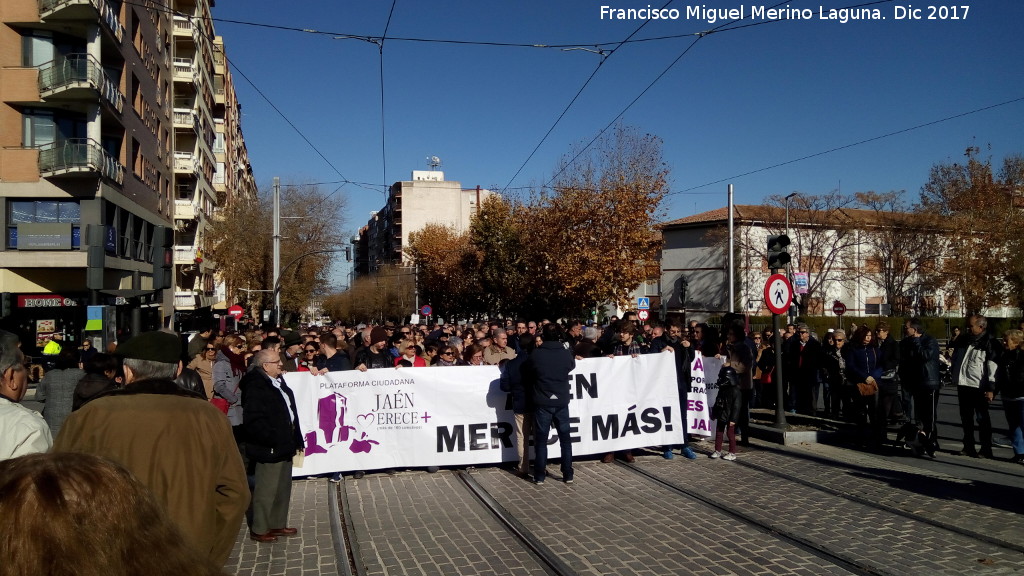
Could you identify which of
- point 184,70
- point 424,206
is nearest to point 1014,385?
point 184,70

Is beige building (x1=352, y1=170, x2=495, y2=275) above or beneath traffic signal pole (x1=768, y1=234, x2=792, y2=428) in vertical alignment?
above

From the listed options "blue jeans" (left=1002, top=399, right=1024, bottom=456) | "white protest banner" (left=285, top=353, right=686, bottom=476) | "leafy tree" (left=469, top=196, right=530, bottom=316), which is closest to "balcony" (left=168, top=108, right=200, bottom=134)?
"leafy tree" (left=469, top=196, right=530, bottom=316)

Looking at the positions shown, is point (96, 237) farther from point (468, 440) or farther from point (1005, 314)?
point (1005, 314)

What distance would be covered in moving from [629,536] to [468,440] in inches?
149

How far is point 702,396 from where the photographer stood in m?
11.3

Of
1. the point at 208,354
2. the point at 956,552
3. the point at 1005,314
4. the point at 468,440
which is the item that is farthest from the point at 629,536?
the point at 1005,314

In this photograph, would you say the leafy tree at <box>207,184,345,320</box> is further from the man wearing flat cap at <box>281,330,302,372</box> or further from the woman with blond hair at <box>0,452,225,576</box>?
the woman with blond hair at <box>0,452,225,576</box>

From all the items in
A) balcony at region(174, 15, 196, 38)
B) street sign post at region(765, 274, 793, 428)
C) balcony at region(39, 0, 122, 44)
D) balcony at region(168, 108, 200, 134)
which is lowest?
street sign post at region(765, 274, 793, 428)

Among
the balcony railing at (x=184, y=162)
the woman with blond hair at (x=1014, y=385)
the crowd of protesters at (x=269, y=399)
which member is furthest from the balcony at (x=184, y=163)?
the woman with blond hair at (x=1014, y=385)

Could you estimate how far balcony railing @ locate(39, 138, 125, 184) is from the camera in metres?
26.4

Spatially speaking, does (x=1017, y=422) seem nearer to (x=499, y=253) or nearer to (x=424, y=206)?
(x=499, y=253)

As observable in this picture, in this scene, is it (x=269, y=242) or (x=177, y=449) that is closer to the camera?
(x=177, y=449)

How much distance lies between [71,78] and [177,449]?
28.4 meters

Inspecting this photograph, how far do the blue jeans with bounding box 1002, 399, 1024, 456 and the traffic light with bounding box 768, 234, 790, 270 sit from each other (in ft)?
12.2
